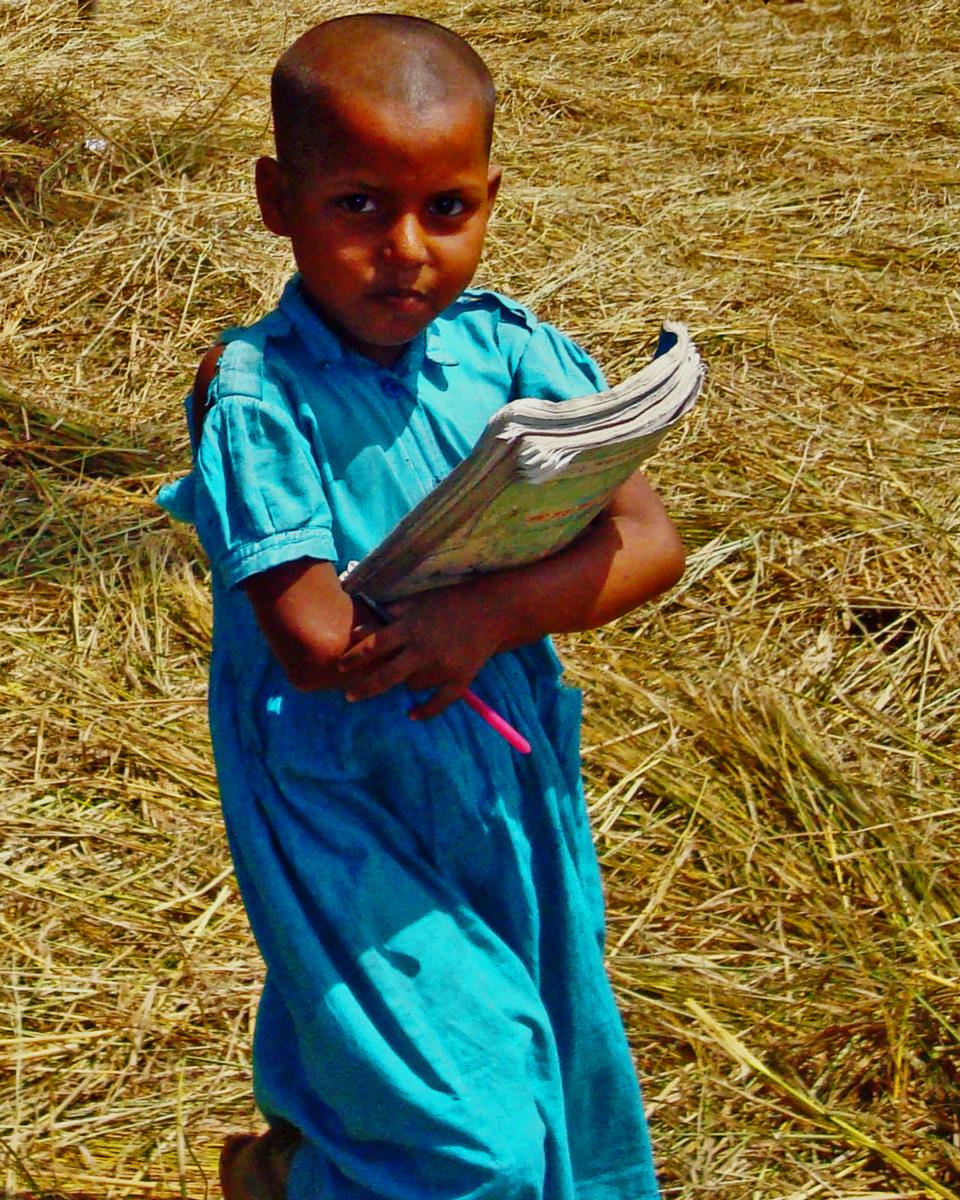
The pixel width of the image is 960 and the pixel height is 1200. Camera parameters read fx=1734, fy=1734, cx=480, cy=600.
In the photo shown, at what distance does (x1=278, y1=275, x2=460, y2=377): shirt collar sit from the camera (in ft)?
5.54

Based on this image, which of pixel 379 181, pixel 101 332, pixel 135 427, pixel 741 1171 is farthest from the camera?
pixel 101 332

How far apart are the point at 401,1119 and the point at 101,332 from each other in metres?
3.49

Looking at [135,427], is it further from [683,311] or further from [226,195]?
[683,311]

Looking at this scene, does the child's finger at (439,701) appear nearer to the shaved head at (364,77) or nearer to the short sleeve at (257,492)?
the short sleeve at (257,492)

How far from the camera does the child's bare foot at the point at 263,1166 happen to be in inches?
76.6

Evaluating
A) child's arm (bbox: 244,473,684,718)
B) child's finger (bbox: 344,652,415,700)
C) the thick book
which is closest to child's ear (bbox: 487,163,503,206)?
the thick book

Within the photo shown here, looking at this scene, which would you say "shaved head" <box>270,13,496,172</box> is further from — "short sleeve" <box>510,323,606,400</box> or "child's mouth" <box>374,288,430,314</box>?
"short sleeve" <box>510,323,606,400</box>

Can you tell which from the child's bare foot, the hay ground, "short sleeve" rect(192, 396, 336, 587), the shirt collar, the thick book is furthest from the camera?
the hay ground

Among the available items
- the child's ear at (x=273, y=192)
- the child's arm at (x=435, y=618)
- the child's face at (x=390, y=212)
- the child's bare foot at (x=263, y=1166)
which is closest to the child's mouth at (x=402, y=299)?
the child's face at (x=390, y=212)

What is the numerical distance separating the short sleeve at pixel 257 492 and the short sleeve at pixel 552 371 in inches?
11.8

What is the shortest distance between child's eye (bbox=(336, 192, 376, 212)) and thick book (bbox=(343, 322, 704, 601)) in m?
0.27

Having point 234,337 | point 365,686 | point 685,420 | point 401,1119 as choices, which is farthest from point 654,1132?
point 685,420

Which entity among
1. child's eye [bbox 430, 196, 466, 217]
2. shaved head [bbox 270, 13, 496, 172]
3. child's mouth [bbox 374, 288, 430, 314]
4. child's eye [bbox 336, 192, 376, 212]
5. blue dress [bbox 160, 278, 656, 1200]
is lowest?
blue dress [bbox 160, 278, 656, 1200]

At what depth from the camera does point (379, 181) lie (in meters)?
1.60
